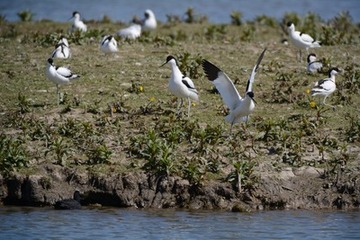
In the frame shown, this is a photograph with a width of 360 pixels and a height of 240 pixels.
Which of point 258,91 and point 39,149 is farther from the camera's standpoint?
point 258,91

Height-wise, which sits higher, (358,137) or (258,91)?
(258,91)

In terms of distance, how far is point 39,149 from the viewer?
1321 cm

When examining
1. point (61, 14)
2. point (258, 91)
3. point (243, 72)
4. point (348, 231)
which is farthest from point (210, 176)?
point (61, 14)

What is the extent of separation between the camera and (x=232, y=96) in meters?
14.1

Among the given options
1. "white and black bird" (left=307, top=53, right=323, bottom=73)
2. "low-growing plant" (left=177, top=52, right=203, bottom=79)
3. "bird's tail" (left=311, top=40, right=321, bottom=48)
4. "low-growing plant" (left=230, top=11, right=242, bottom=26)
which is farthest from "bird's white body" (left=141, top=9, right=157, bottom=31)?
"white and black bird" (left=307, top=53, right=323, bottom=73)

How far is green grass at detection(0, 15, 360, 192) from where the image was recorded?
13.1 metres

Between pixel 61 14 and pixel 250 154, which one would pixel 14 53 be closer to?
pixel 250 154

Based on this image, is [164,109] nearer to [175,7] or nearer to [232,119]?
[232,119]

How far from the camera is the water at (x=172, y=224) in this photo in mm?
11438

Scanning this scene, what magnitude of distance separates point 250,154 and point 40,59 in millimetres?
5744

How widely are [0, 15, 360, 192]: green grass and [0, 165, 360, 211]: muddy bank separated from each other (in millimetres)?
226

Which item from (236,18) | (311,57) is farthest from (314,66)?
(236,18)

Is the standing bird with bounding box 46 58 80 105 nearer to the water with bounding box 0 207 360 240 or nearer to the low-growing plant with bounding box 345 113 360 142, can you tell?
the water with bounding box 0 207 360 240

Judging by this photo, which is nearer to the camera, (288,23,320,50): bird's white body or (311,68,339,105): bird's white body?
(311,68,339,105): bird's white body
